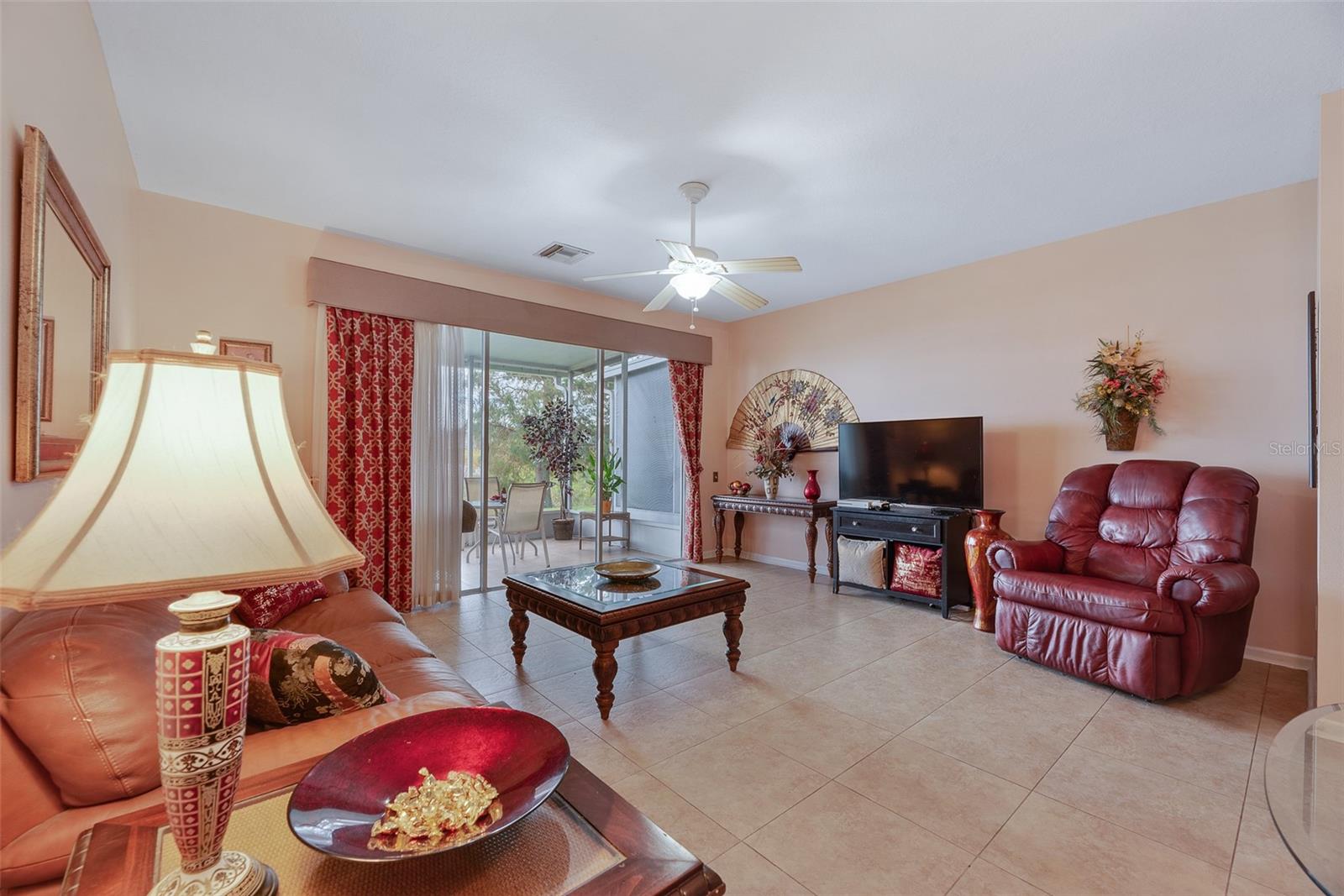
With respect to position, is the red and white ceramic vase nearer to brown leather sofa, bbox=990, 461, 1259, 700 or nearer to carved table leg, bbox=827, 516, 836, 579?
brown leather sofa, bbox=990, 461, 1259, 700

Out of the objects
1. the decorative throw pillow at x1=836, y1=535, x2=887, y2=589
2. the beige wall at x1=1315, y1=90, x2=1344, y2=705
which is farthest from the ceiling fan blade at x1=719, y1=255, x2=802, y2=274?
the decorative throw pillow at x1=836, y1=535, x2=887, y2=589

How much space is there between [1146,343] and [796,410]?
278 cm

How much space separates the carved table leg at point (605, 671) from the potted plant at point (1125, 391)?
11.4 feet

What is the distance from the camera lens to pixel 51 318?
149cm

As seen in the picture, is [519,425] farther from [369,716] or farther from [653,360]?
[369,716]

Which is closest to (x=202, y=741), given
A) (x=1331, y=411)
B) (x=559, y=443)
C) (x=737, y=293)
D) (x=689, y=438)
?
(x=737, y=293)

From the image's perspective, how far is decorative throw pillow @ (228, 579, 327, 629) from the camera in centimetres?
237

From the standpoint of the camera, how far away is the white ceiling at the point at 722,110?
2.03m

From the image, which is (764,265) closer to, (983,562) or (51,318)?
(983,562)

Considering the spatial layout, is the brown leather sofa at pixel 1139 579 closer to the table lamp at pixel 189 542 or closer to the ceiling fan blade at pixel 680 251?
the ceiling fan blade at pixel 680 251

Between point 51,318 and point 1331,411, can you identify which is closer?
point 51,318

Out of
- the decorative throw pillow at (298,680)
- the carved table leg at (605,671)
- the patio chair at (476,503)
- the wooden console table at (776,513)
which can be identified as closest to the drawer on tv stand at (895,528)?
the wooden console table at (776,513)

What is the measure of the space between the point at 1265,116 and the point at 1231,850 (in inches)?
118

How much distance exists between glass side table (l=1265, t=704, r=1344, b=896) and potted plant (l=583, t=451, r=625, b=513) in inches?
189
